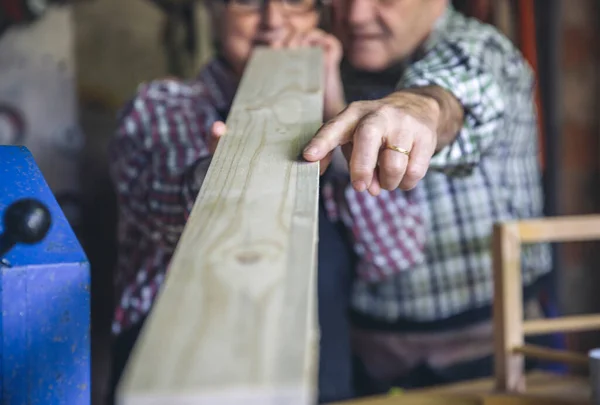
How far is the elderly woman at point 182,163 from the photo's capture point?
4.96 ft

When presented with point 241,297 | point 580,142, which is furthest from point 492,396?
point 580,142

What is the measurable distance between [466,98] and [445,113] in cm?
12

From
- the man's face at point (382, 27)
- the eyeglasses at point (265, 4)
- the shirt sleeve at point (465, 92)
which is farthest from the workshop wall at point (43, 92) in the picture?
the shirt sleeve at point (465, 92)

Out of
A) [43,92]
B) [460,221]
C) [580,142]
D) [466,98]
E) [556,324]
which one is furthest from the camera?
[580,142]

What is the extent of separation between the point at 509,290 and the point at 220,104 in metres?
0.86

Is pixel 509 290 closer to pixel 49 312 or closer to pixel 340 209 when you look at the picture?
pixel 340 209

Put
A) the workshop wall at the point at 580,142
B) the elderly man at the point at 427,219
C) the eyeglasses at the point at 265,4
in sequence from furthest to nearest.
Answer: the workshop wall at the point at 580,142
the eyeglasses at the point at 265,4
the elderly man at the point at 427,219

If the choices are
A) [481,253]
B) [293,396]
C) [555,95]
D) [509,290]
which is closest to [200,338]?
[293,396]

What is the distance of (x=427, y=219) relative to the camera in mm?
1762

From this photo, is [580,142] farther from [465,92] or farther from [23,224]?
[23,224]

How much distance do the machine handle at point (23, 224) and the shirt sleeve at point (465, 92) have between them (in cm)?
65

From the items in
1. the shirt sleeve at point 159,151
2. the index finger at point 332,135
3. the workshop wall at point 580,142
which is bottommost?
the workshop wall at point 580,142

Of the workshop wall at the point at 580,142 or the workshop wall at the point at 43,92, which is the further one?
the workshop wall at the point at 580,142

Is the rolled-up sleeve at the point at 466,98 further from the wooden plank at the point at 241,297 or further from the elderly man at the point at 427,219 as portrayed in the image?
the wooden plank at the point at 241,297
